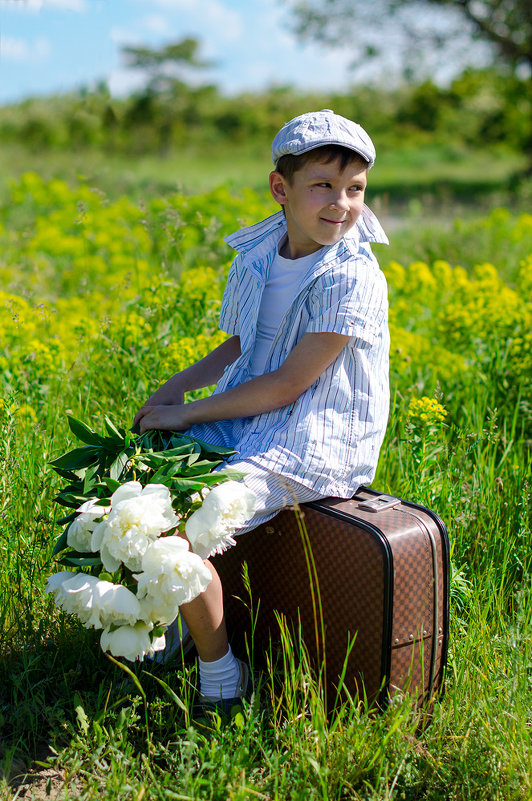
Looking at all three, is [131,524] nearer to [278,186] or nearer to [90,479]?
[90,479]

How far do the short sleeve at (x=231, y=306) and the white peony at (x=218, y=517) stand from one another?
2.52ft

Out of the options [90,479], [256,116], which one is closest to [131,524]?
[90,479]

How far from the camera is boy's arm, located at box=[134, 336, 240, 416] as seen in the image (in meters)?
2.34

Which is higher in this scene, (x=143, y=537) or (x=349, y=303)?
(x=349, y=303)

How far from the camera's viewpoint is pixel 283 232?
233 centimetres

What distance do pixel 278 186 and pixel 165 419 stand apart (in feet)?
2.34

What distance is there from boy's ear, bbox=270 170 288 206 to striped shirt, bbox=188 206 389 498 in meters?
0.19

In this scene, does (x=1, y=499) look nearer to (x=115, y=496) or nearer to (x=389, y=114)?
(x=115, y=496)

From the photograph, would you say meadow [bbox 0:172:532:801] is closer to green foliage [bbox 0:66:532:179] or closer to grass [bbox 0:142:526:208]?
grass [bbox 0:142:526:208]

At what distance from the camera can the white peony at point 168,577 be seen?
1595 millimetres

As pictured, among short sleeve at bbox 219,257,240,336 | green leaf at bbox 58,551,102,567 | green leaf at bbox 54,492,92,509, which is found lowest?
green leaf at bbox 58,551,102,567

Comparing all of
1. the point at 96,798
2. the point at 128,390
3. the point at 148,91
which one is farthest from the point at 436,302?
the point at 148,91

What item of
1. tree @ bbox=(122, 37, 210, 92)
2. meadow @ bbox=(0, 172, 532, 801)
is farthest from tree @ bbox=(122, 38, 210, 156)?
meadow @ bbox=(0, 172, 532, 801)

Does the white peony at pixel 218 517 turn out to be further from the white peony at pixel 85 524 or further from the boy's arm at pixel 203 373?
the boy's arm at pixel 203 373
